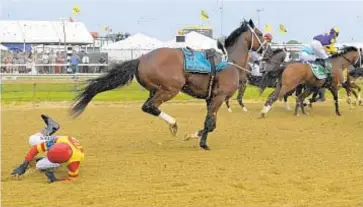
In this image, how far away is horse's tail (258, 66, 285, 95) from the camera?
1728 centimetres

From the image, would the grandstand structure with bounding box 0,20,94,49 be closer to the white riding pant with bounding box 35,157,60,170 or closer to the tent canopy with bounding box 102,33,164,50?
the tent canopy with bounding box 102,33,164,50

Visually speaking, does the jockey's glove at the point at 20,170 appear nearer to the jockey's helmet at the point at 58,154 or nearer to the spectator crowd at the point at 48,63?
the jockey's helmet at the point at 58,154

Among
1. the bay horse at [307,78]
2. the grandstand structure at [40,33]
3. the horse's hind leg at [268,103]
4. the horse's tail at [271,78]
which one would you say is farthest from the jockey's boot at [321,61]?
the grandstand structure at [40,33]

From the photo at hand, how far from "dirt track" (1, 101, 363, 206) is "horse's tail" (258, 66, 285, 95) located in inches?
81.6

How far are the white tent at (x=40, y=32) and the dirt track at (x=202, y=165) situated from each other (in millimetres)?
30031

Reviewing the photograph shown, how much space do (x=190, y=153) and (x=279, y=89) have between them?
7.30 meters

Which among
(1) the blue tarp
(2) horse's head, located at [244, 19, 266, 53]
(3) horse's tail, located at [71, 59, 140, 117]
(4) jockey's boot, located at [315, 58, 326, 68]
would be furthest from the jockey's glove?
(1) the blue tarp

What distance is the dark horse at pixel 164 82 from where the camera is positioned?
10.3 meters

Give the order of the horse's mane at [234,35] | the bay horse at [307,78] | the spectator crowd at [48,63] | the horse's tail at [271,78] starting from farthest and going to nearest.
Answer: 1. the spectator crowd at [48,63]
2. the horse's tail at [271,78]
3. the bay horse at [307,78]
4. the horse's mane at [234,35]

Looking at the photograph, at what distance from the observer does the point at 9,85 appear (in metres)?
27.8

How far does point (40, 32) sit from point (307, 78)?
107ft

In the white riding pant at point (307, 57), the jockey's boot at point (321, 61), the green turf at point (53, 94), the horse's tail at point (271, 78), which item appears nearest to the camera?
the jockey's boot at point (321, 61)

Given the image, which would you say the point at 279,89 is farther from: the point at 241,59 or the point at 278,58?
the point at 241,59

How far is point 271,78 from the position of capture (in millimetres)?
17812
